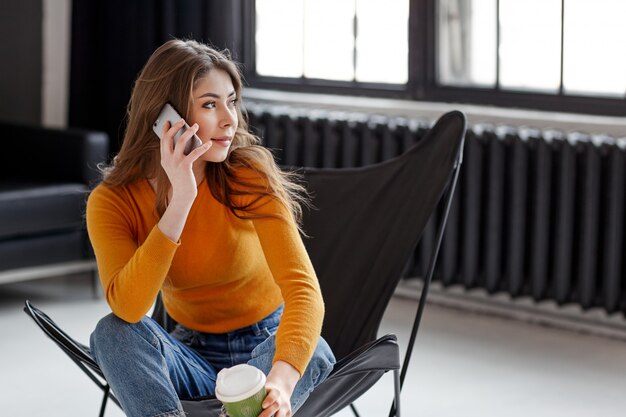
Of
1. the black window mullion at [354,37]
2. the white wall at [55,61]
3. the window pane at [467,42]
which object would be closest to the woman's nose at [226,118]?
the window pane at [467,42]

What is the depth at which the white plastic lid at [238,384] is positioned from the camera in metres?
1.53

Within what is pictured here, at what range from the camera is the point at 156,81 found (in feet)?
6.35

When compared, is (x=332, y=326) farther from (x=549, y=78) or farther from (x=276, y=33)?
(x=276, y=33)

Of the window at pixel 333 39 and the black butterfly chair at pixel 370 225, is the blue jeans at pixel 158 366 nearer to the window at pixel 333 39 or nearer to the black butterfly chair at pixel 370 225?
the black butterfly chair at pixel 370 225

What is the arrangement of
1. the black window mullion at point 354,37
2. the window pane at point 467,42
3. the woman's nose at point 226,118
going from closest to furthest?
the woman's nose at point 226,118 → the window pane at point 467,42 → the black window mullion at point 354,37

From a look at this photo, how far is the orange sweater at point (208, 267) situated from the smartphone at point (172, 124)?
0.51ft

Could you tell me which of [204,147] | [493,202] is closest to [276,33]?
[493,202]

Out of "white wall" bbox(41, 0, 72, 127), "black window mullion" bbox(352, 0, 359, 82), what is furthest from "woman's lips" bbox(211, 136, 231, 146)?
"white wall" bbox(41, 0, 72, 127)

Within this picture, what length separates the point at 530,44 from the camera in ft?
12.3

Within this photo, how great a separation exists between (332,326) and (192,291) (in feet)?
1.42

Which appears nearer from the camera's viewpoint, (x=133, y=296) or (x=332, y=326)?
(x=133, y=296)

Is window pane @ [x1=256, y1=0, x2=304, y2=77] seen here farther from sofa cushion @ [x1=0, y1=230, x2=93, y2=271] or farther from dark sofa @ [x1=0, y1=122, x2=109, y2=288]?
sofa cushion @ [x1=0, y1=230, x2=93, y2=271]

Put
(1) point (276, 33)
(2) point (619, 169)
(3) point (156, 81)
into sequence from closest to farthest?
(3) point (156, 81) → (2) point (619, 169) → (1) point (276, 33)

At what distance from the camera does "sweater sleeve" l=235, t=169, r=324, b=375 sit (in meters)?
1.80
